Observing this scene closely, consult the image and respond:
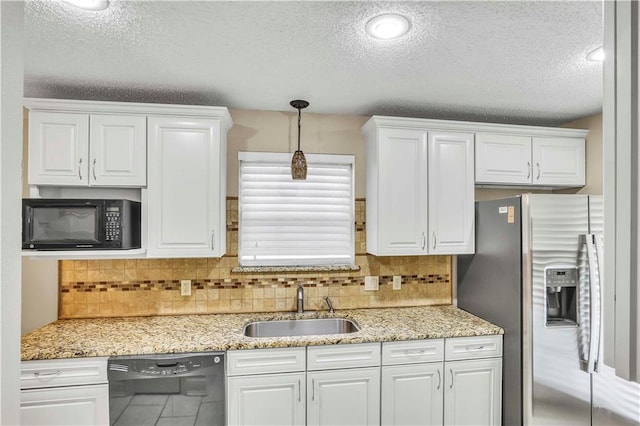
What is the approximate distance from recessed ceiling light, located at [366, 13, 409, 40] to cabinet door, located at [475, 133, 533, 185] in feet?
4.59

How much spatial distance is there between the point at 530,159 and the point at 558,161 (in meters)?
0.24

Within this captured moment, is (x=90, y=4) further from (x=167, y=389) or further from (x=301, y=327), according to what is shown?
(x=301, y=327)

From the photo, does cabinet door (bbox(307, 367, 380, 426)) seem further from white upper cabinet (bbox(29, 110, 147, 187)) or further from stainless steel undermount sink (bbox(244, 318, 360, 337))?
white upper cabinet (bbox(29, 110, 147, 187))

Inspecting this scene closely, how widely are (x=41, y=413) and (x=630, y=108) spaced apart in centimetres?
265

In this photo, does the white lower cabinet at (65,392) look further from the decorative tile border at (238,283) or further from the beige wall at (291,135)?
the beige wall at (291,135)

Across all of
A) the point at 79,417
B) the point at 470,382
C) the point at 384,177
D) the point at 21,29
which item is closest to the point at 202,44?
the point at 21,29

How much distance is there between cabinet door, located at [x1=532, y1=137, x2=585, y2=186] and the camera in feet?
9.10

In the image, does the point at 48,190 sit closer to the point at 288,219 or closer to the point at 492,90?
the point at 288,219

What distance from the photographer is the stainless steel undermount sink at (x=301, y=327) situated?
2564 millimetres

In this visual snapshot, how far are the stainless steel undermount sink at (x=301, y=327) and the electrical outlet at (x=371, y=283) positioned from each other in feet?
1.20

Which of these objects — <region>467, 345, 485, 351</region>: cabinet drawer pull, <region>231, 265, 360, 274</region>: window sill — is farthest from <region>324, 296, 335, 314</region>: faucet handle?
<region>467, 345, 485, 351</region>: cabinet drawer pull

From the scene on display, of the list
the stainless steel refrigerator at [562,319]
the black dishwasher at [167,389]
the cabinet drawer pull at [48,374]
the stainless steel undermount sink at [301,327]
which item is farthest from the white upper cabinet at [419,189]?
the cabinet drawer pull at [48,374]

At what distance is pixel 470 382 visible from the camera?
7.75 ft

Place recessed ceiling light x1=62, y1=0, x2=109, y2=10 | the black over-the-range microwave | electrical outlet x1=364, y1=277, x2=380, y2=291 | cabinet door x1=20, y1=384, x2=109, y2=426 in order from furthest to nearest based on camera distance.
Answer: electrical outlet x1=364, y1=277, x2=380, y2=291 < the black over-the-range microwave < cabinet door x1=20, y1=384, x2=109, y2=426 < recessed ceiling light x1=62, y1=0, x2=109, y2=10
